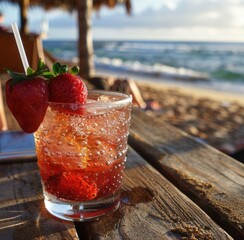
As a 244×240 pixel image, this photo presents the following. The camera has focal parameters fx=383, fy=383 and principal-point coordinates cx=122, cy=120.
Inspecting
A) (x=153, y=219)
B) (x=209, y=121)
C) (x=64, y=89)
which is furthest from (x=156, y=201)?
(x=209, y=121)

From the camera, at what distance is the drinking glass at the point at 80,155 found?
68cm

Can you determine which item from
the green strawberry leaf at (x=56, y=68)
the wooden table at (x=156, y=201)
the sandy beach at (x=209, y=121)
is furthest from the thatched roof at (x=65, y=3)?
the green strawberry leaf at (x=56, y=68)

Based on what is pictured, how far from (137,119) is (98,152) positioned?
765 mm

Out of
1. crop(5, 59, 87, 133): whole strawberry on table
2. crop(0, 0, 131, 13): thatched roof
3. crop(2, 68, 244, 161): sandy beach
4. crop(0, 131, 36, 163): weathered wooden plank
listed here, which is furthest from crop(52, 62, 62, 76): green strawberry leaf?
crop(0, 0, 131, 13): thatched roof

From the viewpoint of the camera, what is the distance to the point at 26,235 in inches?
25.0

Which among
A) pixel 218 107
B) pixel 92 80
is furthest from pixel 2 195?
pixel 218 107

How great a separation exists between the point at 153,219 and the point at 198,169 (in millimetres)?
304

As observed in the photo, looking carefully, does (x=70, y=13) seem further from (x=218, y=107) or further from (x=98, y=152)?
(x=98, y=152)

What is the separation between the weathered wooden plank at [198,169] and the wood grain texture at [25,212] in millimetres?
280

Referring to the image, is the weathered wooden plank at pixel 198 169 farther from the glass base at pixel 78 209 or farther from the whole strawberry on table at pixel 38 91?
the whole strawberry on table at pixel 38 91

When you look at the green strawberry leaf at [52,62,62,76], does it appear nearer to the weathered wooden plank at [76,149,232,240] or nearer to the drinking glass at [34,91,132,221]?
the drinking glass at [34,91,132,221]

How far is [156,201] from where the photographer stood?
0.76m

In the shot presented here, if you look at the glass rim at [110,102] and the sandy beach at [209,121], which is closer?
the glass rim at [110,102]

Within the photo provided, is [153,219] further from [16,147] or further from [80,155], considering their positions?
[16,147]
